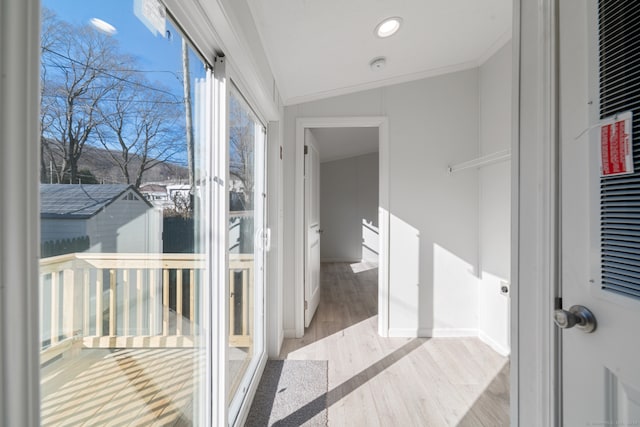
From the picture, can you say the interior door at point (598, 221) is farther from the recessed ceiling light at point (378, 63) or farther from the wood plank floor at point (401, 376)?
the recessed ceiling light at point (378, 63)

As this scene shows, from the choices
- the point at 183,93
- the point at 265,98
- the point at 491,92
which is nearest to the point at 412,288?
the point at 491,92

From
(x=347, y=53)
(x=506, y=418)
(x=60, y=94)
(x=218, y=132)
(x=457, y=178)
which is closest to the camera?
(x=60, y=94)

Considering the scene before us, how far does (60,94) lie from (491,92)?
119 inches

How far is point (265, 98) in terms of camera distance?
1983 mm

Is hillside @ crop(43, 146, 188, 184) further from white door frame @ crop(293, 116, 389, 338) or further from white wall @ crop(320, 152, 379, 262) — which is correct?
white wall @ crop(320, 152, 379, 262)

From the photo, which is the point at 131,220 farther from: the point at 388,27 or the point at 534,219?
the point at 388,27

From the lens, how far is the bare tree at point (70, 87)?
1.74 ft

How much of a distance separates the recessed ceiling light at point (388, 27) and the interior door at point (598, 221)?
1260 millimetres

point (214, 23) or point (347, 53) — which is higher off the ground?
point (347, 53)

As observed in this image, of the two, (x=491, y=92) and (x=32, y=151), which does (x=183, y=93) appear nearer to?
(x=32, y=151)

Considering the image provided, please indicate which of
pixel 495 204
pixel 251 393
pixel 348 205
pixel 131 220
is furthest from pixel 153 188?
pixel 348 205

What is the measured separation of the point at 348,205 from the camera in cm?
676

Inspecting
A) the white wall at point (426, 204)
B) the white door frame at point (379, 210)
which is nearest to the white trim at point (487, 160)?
the white wall at point (426, 204)

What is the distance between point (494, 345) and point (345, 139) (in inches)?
131
